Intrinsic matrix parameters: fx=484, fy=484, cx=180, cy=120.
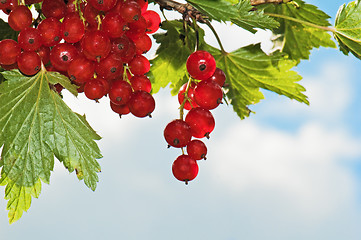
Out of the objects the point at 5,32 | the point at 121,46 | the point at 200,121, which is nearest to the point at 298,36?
the point at 200,121

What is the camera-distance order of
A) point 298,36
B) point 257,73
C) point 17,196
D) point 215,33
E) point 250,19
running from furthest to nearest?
1. point 298,36
2. point 257,73
3. point 215,33
4. point 17,196
5. point 250,19

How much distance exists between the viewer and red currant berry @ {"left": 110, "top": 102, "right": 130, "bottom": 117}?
1172mm

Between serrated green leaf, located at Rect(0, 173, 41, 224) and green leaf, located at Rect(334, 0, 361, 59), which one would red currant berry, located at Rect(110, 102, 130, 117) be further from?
green leaf, located at Rect(334, 0, 361, 59)

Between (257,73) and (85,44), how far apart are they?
0.74 metres

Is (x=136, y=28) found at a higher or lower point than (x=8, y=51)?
higher

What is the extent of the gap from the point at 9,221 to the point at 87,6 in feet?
1.98

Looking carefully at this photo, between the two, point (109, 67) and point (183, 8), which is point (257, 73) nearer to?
point (183, 8)

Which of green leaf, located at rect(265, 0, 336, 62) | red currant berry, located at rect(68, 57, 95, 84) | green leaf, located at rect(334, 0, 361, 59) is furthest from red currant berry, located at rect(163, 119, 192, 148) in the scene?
green leaf, located at rect(265, 0, 336, 62)

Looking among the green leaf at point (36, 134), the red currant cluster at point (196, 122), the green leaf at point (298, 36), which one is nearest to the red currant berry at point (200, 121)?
the red currant cluster at point (196, 122)

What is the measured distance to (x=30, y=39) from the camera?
3.48ft

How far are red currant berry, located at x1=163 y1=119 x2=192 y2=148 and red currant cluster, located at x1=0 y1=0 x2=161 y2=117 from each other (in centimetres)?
6

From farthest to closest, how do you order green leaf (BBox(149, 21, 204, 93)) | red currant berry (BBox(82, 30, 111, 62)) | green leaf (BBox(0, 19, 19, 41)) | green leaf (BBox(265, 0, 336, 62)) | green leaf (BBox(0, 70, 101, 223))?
1. green leaf (BBox(265, 0, 336, 62))
2. green leaf (BBox(149, 21, 204, 93))
3. green leaf (BBox(0, 19, 19, 41))
4. green leaf (BBox(0, 70, 101, 223))
5. red currant berry (BBox(82, 30, 111, 62))

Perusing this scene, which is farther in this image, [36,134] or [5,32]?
[5,32]

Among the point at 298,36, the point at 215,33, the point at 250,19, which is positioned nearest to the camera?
the point at 250,19
